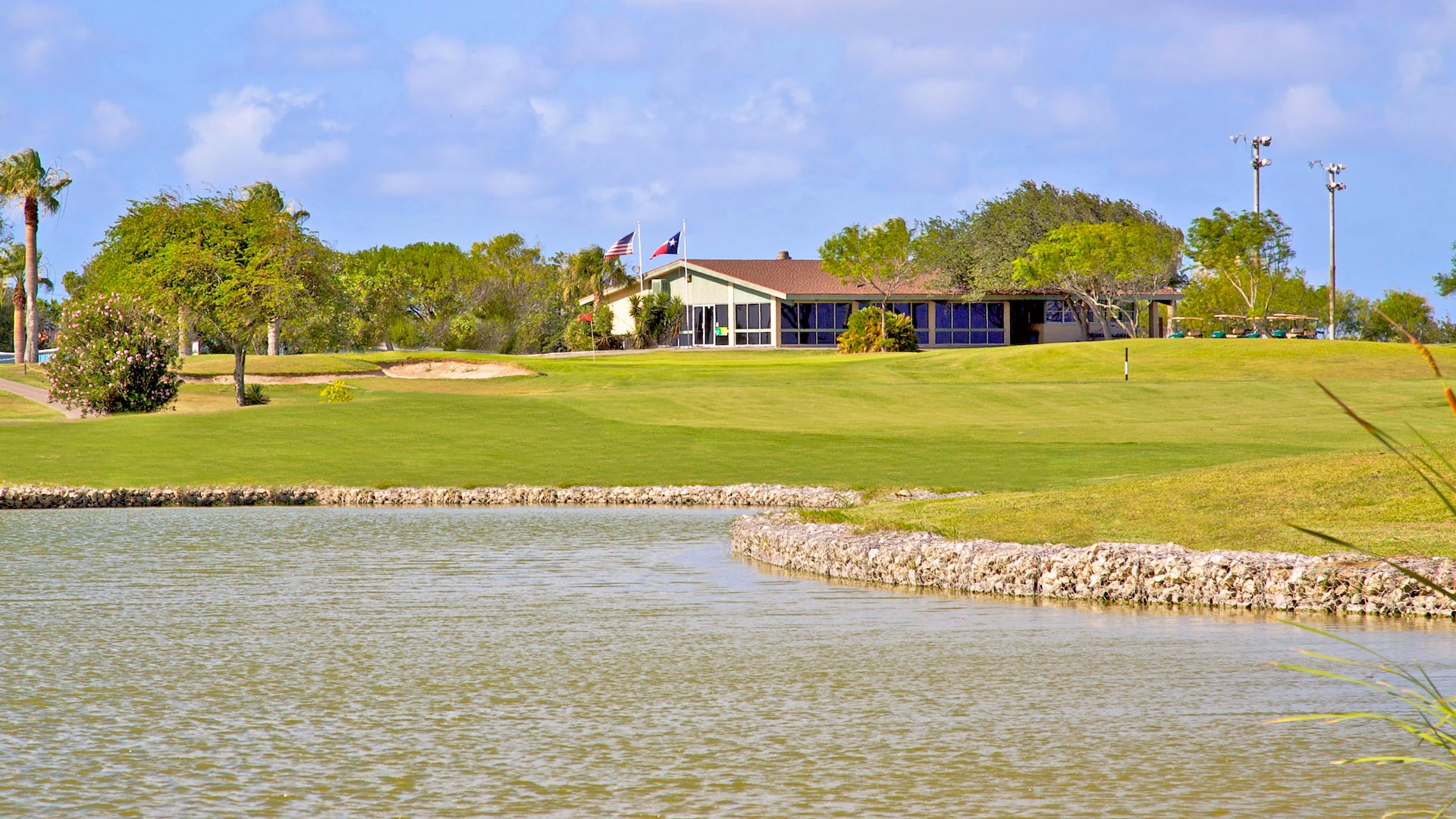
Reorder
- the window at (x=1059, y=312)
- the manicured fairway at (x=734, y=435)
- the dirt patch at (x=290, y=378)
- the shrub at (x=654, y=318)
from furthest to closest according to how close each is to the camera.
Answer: the window at (x=1059, y=312) < the shrub at (x=654, y=318) < the dirt patch at (x=290, y=378) < the manicured fairway at (x=734, y=435)

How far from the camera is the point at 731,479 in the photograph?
98.2 feet

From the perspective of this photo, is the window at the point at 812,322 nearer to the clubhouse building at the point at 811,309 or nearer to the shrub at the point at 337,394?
the clubhouse building at the point at 811,309

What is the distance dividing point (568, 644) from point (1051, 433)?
2583cm

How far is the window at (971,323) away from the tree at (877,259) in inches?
126

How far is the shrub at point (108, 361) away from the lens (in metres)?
48.5

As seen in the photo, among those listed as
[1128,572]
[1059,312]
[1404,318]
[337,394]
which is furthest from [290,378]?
[1404,318]

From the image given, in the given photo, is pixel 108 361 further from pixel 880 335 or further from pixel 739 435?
pixel 880 335

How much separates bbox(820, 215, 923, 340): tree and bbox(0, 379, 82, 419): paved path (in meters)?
46.6

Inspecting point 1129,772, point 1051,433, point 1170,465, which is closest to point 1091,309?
point 1051,433

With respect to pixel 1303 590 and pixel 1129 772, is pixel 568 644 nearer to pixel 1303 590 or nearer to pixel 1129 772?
pixel 1129 772

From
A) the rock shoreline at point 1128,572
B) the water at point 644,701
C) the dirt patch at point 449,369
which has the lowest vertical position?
the water at point 644,701

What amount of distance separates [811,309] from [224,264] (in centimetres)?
4480

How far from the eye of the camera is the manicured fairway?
30484mm

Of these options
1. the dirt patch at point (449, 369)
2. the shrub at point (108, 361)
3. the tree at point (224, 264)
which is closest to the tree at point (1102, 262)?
the dirt patch at point (449, 369)
